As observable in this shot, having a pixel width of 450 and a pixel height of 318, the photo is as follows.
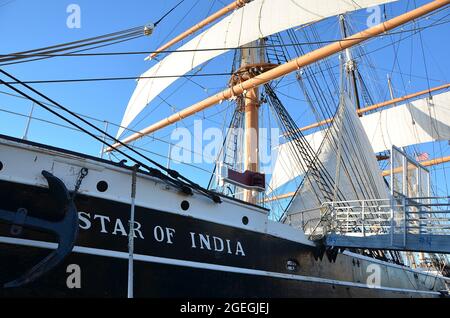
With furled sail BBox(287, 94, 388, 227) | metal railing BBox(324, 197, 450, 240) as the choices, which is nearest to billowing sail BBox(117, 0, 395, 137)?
furled sail BBox(287, 94, 388, 227)

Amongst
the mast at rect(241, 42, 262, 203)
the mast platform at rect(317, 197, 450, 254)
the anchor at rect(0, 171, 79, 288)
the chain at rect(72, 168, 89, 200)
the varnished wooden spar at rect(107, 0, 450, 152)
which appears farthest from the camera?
the mast at rect(241, 42, 262, 203)

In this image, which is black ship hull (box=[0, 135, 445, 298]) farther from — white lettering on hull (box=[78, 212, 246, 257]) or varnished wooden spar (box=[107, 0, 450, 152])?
varnished wooden spar (box=[107, 0, 450, 152])

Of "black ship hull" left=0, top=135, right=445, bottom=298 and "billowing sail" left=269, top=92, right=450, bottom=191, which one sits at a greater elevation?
"billowing sail" left=269, top=92, right=450, bottom=191

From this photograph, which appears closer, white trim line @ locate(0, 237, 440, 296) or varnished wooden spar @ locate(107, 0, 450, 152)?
white trim line @ locate(0, 237, 440, 296)

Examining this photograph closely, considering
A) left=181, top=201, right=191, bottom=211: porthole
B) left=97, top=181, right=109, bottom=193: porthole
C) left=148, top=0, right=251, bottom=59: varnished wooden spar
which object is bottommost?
left=181, top=201, right=191, bottom=211: porthole

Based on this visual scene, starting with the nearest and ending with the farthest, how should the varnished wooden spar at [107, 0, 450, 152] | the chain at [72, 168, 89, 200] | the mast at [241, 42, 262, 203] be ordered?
the chain at [72, 168, 89, 200], the varnished wooden spar at [107, 0, 450, 152], the mast at [241, 42, 262, 203]

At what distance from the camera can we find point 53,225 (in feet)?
17.6

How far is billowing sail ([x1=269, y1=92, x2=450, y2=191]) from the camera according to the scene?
28.5 metres

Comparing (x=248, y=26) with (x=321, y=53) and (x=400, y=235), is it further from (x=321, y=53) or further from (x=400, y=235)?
(x=400, y=235)

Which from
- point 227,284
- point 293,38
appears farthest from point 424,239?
point 293,38

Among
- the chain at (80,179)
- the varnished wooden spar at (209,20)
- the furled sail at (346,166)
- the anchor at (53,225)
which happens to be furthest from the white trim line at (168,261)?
the varnished wooden spar at (209,20)

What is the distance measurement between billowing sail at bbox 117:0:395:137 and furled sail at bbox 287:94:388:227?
3.82m
